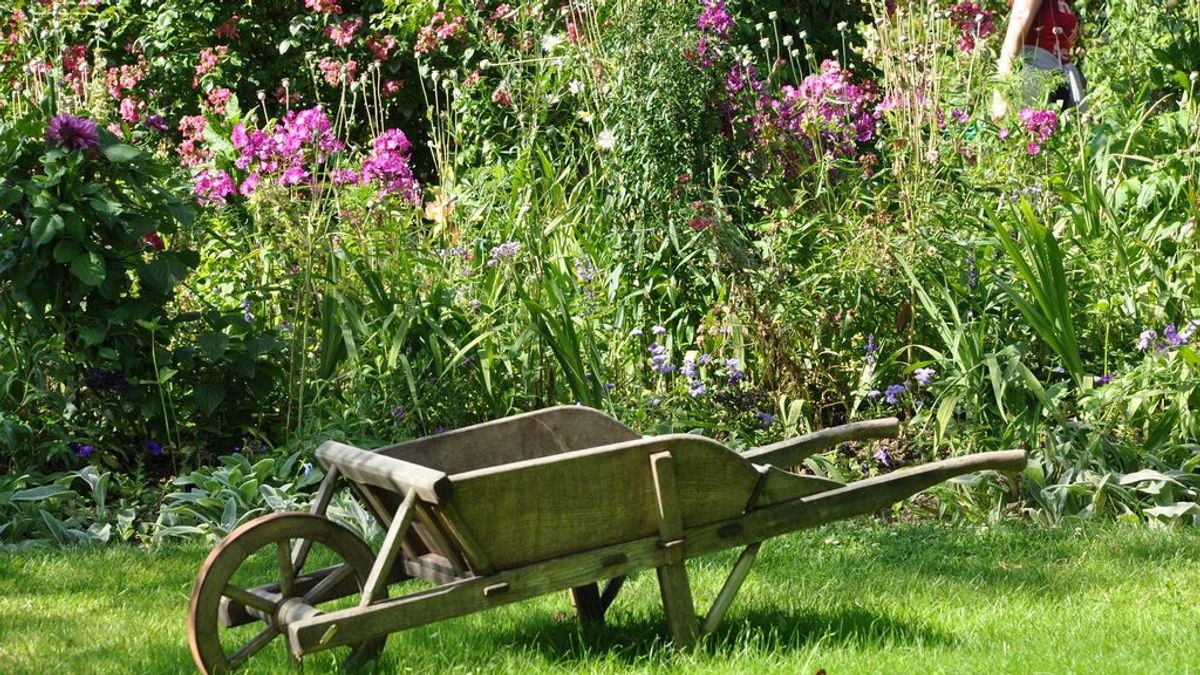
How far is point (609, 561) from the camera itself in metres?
3.20

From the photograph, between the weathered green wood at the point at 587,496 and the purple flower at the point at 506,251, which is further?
the purple flower at the point at 506,251

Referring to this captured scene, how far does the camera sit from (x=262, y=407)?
5.53 m

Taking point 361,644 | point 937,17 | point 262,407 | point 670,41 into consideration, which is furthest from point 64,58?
point 361,644

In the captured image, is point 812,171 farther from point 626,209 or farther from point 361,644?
point 361,644

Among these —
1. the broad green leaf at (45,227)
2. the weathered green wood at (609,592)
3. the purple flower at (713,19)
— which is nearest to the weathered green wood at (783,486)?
the weathered green wood at (609,592)

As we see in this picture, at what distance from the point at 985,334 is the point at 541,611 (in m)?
2.12

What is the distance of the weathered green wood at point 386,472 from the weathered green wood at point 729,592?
74 cm

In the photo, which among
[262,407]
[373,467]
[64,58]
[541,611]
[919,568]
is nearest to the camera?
[373,467]

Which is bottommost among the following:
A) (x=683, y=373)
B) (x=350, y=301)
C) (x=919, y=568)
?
(x=919, y=568)

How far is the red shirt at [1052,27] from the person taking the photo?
7.55 metres

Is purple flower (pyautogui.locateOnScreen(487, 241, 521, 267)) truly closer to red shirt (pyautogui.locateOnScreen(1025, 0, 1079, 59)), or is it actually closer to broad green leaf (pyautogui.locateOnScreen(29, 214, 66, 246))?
broad green leaf (pyautogui.locateOnScreen(29, 214, 66, 246))

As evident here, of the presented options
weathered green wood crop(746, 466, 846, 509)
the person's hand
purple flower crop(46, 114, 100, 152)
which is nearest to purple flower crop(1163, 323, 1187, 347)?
the person's hand

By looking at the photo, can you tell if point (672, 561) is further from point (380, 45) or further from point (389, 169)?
point (380, 45)

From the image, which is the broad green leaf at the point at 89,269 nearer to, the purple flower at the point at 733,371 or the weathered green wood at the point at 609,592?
the purple flower at the point at 733,371
